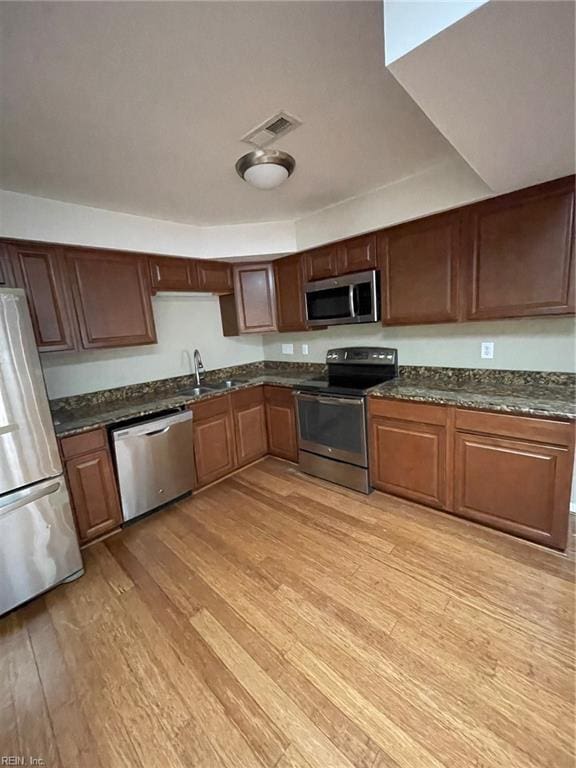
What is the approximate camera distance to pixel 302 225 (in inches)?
119

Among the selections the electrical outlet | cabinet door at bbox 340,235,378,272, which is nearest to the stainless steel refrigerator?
cabinet door at bbox 340,235,378,272

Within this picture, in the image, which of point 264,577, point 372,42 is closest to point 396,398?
point 264,577

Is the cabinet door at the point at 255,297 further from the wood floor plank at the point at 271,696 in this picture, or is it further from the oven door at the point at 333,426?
the wood floor plank at the point at 271,696

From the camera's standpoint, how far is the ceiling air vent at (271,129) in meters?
1.54

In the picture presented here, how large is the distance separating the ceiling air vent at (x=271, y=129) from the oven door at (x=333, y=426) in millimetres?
1759

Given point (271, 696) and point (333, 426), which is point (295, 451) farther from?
point (271, 696)

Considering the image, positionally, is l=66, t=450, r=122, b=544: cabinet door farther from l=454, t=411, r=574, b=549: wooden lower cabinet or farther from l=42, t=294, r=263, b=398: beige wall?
l=454, t=411, r=574, b=549: wooden lower cabinet

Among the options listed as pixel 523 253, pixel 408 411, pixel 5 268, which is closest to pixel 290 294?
pixel 408 411

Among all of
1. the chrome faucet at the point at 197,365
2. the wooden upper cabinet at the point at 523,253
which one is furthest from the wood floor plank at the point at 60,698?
the wooden upper cabinet at the point at 523,253

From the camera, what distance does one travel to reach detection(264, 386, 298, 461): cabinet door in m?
3.23

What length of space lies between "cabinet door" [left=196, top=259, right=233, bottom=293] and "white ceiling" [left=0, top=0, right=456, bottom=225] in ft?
2.82

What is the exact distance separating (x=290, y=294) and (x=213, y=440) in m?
1.62

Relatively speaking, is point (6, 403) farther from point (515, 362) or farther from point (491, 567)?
point (515, 362)

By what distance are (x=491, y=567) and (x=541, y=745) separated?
0.83 meters
